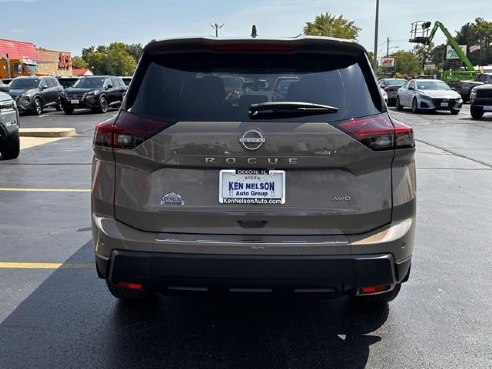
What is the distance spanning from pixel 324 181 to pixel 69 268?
2.74 m

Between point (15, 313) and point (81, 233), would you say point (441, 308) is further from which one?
point (81, 233)

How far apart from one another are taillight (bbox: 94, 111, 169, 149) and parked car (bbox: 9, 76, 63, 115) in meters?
23.1

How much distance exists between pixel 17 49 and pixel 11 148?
52.6m

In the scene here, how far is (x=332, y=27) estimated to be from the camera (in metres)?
62.9

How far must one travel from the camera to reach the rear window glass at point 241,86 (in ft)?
9.89

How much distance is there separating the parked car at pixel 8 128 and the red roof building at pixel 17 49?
45224mm

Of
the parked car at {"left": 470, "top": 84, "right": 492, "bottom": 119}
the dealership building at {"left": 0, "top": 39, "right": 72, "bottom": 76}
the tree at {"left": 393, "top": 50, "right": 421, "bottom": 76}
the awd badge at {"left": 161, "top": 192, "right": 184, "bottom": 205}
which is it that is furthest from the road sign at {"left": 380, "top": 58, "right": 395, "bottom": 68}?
the awd badge at {"left": 161, "top": 192, "right": 184, "bottom": 205}

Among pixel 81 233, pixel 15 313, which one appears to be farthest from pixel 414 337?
pixel 81 233

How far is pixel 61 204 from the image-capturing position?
23.5 feet

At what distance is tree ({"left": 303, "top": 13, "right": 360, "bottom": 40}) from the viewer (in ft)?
202

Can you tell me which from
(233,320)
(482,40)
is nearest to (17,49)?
(233,320)

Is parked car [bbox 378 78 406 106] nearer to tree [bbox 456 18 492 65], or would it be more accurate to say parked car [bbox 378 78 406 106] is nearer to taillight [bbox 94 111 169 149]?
taillight [bbox 94 111 169 149]

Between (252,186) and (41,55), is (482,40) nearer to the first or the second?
(41,55)

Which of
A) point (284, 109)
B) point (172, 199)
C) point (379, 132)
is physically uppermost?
point (284, 109)
